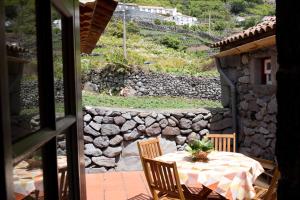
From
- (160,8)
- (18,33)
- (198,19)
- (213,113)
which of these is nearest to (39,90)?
(18,33)

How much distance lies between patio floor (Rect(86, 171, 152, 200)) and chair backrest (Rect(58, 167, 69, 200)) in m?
3.84

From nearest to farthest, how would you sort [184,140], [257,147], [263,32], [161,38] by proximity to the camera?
[263,32] → [257,147] → [184,140] → [161,38]

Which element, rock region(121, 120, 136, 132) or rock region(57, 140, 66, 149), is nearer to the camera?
rock region(57, 140, 66, 149)

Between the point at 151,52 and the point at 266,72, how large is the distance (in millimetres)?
15298

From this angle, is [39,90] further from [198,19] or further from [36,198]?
[198,19]

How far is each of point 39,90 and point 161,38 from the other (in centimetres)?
2484

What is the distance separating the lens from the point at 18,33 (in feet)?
2.23

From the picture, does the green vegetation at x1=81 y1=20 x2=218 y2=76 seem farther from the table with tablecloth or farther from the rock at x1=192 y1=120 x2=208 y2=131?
the table with tablecloth

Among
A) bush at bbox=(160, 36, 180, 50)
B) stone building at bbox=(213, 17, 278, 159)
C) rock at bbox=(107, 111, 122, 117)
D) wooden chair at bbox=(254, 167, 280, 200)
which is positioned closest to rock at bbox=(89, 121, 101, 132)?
rock at bbox=(107, 111, 122, 117)

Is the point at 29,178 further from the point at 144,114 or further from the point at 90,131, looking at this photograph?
the point at 144,114

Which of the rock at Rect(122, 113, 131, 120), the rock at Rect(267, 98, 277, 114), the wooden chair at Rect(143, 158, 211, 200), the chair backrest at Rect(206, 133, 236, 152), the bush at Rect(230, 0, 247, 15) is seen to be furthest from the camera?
the bush at Rect(230, 0, 247, 15)

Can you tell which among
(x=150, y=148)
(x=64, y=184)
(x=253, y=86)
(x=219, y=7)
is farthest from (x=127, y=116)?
(x=219, y=7)

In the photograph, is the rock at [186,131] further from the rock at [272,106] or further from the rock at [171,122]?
the rock at [272,106]

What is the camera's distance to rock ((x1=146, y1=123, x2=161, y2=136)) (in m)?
6.67
